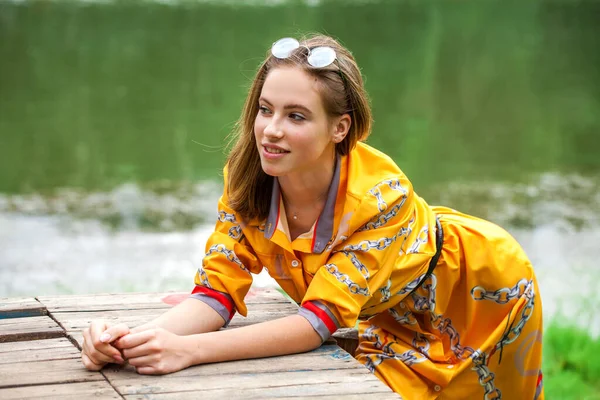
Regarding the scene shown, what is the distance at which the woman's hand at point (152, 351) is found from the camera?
2186mm

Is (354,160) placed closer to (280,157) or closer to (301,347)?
(280,157)

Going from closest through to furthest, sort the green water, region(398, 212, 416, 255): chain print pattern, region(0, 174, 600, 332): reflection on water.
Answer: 1. region(398, 212, 416, 255): chain print pattern
2. region(0, 174, 600, 332): reflection on water
3. the green water

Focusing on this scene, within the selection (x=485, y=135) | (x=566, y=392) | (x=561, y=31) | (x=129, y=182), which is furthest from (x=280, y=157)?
(x=561, y=31)

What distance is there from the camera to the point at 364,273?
2.39 meters

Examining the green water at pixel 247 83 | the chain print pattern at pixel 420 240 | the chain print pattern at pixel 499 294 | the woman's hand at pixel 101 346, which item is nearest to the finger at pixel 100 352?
the woman's hand at pixel 101 346

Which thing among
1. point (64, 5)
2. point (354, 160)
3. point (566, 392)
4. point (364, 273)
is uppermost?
point (64, 5)

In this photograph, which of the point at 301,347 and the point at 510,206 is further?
the point at 510,206

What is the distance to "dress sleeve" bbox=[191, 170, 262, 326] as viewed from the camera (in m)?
2.53

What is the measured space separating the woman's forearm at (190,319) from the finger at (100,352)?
6.2 inches

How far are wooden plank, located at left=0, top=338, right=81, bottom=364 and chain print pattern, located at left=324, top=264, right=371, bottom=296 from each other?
65 centimetres

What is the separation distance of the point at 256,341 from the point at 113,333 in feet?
1.15

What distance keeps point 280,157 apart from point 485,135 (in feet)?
21.9

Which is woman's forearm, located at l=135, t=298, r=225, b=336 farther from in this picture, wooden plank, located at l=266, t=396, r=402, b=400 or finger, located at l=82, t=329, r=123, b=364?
wooden plank, located at l=266, t=396, r=402, b=400

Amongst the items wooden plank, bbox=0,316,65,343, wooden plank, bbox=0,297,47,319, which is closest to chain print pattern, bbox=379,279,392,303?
wooden plank, bbox=0,316,65,343
